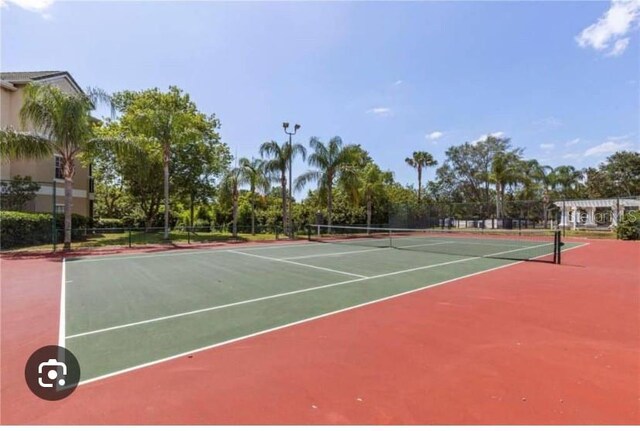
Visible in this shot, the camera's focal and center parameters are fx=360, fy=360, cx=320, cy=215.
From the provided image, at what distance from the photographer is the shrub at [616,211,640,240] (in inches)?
883

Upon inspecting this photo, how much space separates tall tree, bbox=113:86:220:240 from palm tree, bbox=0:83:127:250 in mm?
4529

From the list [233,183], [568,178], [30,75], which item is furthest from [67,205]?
[568,178]

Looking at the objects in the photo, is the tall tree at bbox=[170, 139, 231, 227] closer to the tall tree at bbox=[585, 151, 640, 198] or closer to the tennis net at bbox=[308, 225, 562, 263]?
the tennis net at bbox=[308, 225, 562, 263]

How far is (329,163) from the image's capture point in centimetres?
2786

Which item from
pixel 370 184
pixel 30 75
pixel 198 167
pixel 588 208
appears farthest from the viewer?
pixel 588 208

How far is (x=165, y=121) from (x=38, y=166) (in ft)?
30.3

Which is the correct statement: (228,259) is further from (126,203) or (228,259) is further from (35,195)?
(126,203)

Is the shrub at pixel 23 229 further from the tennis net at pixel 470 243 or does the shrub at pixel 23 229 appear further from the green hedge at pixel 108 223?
the tennis net at pixel 470 243

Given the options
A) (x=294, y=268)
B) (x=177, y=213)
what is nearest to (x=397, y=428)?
(x=294, y=268)

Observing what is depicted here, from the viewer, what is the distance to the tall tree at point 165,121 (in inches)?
834

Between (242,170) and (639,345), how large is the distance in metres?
24.2

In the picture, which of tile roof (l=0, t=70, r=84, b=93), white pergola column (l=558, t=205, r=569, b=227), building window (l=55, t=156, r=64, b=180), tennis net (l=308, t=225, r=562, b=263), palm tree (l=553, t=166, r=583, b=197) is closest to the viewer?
tennis net (l=308, t=225, r=562, b=263)

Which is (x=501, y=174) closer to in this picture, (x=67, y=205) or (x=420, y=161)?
(x=420, y=161)

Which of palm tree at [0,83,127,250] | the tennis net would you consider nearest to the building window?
palm tree at [0,83,127,250]
